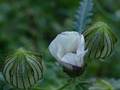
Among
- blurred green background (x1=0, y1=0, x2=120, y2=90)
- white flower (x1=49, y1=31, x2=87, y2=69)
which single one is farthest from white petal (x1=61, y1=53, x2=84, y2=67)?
blurred green background (x1=0, y1=0, x2=120, y2=90)

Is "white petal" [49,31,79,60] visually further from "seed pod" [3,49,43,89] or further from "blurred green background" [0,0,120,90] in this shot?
"blurred green background" [0,0,120,90]

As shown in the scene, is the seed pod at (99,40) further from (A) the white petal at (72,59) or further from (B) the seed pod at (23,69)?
(B) the seed pod at (23,69)

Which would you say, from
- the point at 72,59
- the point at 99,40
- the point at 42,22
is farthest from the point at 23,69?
the point at 42,22

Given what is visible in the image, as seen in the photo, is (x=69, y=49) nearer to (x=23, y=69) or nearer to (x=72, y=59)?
(x=72, y=59)

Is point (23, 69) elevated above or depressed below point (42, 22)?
below

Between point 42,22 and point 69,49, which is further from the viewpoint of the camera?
point 42,22

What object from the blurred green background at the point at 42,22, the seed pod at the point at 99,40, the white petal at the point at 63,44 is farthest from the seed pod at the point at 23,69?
the blurred green background at the point at 42,22

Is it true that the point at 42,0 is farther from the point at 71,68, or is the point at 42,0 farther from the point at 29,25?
the point at 71,68
